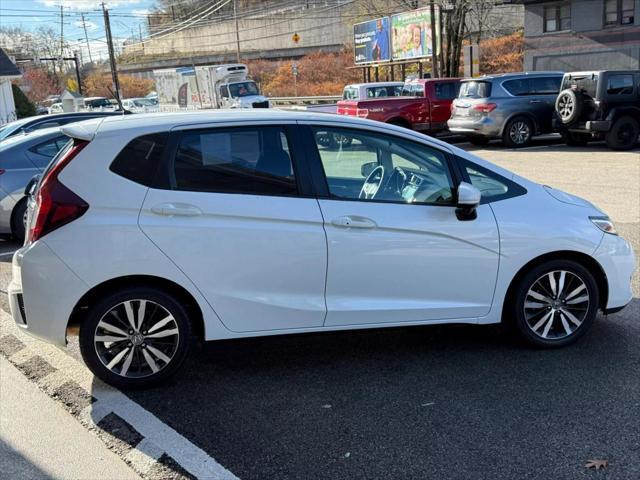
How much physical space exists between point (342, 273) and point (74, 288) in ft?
5.28

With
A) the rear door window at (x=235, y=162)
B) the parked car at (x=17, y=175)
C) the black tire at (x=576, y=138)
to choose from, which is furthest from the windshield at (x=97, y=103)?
the rear door window at (x=235, y=162)

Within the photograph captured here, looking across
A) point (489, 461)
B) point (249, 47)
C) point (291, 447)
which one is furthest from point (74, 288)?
point (249, 47)

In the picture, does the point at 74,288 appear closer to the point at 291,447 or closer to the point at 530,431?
the point at 291,447

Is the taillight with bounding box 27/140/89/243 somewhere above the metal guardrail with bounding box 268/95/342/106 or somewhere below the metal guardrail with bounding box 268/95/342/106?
above

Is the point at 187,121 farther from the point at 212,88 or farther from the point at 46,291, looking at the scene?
the point at 212,88

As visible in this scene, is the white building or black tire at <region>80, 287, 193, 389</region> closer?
black tire at <region>80, 287, 193, 389</region>

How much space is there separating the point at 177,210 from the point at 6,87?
39005 mm

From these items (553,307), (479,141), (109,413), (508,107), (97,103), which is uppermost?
(97,103)

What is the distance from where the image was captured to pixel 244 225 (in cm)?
385

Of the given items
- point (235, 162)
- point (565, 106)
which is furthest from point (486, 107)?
point (235, 162)

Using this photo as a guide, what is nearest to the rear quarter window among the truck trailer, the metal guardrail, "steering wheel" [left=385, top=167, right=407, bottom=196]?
"steering wheel" [left=385, top=167, right=407, bottom=196]

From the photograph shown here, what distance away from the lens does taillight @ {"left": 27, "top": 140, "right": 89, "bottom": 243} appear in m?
3.72

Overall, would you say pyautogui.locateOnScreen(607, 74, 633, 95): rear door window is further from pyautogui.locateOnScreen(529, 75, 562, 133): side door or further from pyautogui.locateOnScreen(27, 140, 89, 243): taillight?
pyautogui.locateOnScreen(27, 140, 89, 243): taillight

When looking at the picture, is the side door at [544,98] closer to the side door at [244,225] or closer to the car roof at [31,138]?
the car roof at [31,138]
